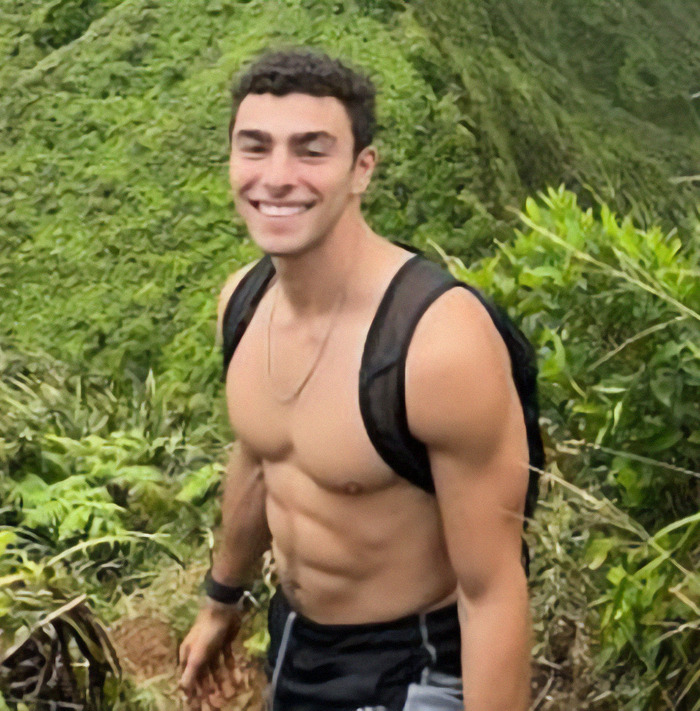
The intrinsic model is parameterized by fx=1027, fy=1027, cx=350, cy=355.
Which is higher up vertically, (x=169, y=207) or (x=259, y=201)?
(x=259, y=201)

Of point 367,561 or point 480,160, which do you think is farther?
point 480,160

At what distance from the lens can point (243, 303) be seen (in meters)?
0.86

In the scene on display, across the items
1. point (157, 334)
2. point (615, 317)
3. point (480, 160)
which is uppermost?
point (480, 160)

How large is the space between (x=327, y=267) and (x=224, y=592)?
36 cm

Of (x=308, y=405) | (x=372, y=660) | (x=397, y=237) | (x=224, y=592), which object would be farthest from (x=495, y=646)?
(x=397, y=237)

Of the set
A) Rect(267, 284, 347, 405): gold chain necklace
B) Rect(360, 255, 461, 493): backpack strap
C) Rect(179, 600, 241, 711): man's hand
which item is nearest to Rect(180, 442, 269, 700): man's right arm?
Rect(179, 600, 241, 711): man's hand

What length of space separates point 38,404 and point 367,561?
1.97 ft

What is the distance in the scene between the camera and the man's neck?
0.75m

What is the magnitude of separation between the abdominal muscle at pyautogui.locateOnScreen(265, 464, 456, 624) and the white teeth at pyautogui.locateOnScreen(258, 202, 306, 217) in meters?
0.20

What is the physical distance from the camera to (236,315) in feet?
2.83

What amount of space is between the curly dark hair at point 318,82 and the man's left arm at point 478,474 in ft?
0.48

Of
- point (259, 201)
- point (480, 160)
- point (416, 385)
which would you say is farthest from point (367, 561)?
point (480, 160)

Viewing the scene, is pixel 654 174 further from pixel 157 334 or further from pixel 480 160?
pixel 157 334

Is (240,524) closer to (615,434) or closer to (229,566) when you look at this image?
(229,566)
